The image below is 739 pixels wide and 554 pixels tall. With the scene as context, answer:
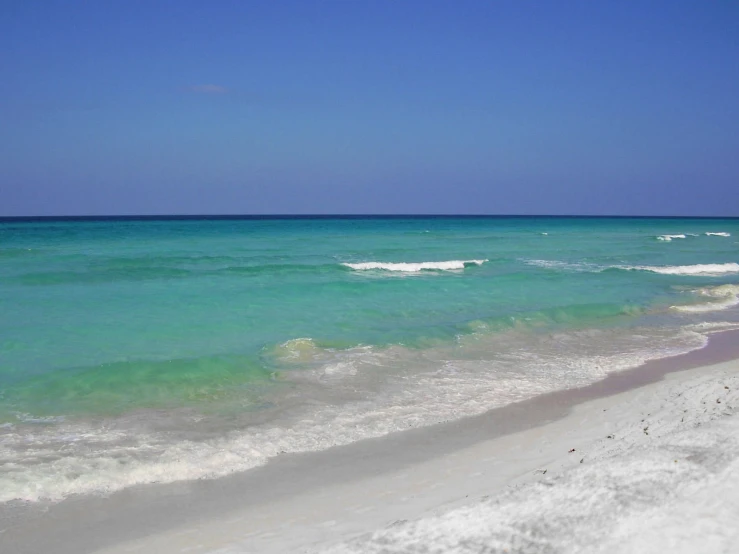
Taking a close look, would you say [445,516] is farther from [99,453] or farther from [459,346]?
[459,346]

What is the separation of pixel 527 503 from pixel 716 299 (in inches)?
621

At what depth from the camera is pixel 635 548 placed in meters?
3.54

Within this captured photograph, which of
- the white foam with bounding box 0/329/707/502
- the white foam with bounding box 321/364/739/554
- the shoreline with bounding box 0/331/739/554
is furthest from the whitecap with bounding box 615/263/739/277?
the white foam with bounding box 321/364/739/554

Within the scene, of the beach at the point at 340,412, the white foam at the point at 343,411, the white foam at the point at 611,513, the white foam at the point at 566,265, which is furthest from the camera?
the white foam at the point at 566,265

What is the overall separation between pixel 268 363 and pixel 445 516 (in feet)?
19.9

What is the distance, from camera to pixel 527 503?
416 cm

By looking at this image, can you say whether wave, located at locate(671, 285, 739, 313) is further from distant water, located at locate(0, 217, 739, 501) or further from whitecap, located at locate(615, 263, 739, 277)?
whitecap, located at locate(615, 263, 739, 277)

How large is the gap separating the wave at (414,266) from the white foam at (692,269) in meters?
6.39

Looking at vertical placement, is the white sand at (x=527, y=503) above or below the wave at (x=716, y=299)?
below

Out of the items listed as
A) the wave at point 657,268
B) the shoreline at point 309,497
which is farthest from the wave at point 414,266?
the shoreline at point 309,497

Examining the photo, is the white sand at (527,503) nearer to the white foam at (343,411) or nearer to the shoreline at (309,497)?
the shoreline at (309,497)

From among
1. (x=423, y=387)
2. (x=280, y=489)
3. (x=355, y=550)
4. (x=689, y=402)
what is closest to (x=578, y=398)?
(x=689, y=402)

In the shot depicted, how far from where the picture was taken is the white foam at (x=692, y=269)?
2451cm

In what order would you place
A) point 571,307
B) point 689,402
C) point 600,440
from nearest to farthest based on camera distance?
point 600,440 → point 689,402 → point 571,307
